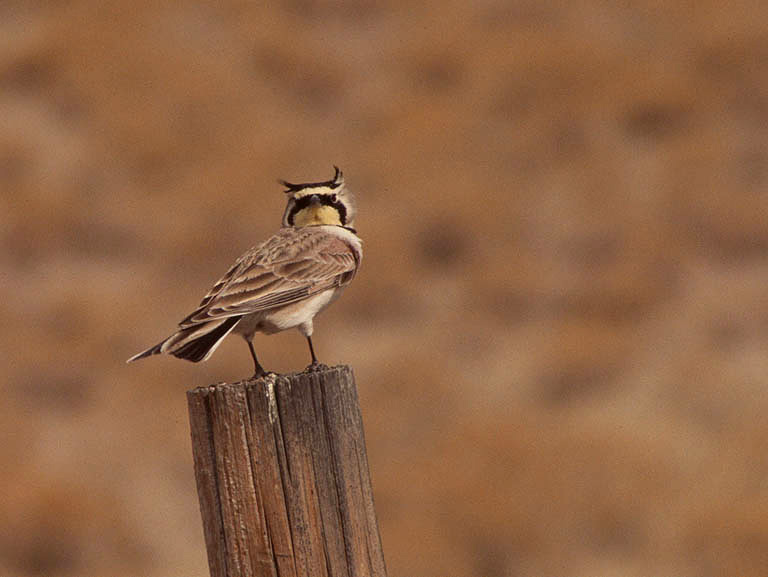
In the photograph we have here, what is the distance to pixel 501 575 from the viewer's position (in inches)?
423

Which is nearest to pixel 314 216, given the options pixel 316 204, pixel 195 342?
pixel 316 204

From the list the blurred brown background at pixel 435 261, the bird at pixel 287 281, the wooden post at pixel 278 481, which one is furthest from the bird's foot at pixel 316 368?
the blurred brown background at pixel 435 261

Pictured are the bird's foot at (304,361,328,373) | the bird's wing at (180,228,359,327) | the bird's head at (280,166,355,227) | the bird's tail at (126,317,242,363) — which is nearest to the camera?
the bird's foot at (304,361,328,373)

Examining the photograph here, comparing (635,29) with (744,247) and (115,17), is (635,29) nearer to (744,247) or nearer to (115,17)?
(744,247)

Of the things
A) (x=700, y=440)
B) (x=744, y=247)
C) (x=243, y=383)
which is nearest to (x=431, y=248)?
(x=744, y=247)

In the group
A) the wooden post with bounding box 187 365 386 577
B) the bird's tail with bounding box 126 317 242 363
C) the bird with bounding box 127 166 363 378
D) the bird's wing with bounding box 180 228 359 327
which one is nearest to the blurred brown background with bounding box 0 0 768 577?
the bird with bounding box 127 166 363 378

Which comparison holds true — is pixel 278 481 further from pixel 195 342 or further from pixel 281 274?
pixel 281 274

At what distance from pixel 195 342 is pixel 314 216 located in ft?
6.08

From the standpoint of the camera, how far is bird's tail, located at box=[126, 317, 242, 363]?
514 centimetres

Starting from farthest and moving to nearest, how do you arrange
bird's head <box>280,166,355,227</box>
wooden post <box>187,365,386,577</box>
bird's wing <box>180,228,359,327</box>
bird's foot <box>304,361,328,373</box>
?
bird's head <box>280,166,355,227</box> < bird's wing <box>180,228,359,327</box> < bird's foot <box>304,361,328,373</box> < wooden post <box>187,365,386,577</box>

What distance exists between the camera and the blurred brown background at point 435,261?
11.4 m

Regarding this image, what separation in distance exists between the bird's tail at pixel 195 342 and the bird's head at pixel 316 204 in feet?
5.16

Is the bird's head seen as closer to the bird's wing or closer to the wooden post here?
the bird's wing

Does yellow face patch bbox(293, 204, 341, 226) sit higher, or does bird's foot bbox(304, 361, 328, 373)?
yellow face patch bbox(293, 204, 341, 226)
